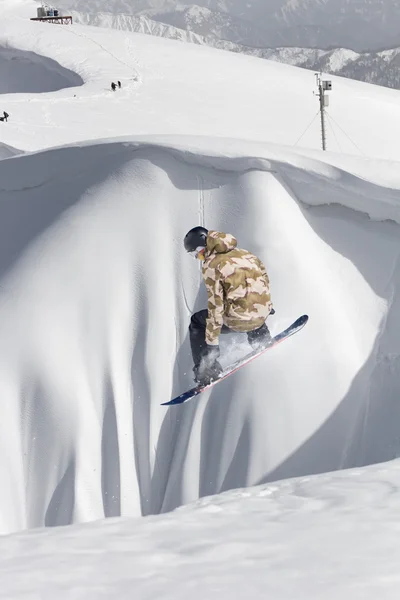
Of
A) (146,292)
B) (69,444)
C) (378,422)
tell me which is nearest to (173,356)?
(146,292)

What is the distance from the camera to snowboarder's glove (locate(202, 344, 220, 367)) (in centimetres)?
770

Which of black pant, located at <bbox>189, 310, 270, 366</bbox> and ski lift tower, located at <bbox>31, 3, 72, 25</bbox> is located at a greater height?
A: ski lift tower, located at <bbox>31, 3, 72, 25</bbox>

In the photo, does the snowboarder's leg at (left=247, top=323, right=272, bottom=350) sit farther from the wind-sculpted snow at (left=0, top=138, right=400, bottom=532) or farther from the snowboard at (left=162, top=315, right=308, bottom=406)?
the wind-sculpted snow at (left=0, top=138, right=400, bottom=532)

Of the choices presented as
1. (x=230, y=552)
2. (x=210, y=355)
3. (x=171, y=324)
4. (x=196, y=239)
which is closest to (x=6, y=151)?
(x=171, y=324)

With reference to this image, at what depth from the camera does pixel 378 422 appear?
25.4ft

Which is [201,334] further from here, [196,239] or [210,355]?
[196,239]

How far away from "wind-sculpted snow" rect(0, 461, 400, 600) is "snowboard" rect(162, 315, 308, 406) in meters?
3.20

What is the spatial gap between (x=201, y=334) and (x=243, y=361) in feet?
1.66

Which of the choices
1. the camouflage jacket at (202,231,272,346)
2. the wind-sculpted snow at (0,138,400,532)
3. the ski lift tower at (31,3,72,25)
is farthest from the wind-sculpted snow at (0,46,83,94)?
the camouflage jacket at (202,231,272,346)

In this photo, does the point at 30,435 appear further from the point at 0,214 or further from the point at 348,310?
the point at 348,310

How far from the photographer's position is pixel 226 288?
24.5 feet

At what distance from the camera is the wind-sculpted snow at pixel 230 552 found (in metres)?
3.39

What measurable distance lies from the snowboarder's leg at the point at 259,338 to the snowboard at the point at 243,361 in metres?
0.04

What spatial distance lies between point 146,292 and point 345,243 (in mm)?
2176
